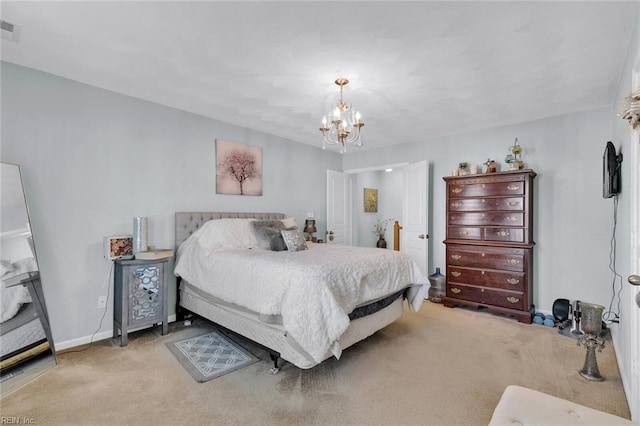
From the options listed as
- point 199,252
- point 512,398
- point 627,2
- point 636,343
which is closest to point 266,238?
point 199,252

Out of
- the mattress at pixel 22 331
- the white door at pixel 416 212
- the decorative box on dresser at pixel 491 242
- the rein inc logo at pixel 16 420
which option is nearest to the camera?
the rein inc logo at pixel 16 420

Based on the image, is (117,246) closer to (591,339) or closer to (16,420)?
(16,420)

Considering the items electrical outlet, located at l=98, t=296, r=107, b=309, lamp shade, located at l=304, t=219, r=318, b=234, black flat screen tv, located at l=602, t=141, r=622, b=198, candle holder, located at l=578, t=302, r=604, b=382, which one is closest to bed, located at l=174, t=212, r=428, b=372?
electrical outlet, located at l=98, t=296, r=107, b=309

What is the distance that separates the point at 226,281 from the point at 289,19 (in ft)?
7.13

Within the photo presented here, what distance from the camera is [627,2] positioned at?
1.80 meters

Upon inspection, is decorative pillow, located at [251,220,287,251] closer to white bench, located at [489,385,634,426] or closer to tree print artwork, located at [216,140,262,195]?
tree print artwork, located at [216,140,262,195]

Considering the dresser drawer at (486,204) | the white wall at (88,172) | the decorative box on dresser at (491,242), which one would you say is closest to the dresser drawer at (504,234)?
the decorative box on dresser at (491,242)

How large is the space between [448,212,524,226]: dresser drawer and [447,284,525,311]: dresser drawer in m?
0.84

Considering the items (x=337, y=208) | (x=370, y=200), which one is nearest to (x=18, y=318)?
(x=337, y=208)

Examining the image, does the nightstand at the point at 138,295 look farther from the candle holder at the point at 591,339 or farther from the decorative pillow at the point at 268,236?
the candle holder at the point at 591,339

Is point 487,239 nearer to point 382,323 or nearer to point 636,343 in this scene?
point 382,323

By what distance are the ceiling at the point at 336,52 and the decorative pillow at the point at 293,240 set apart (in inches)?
56.3

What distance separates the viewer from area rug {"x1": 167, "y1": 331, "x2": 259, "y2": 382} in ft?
8.15

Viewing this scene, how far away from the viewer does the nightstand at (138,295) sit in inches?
116
